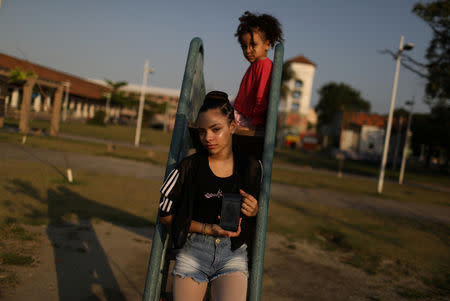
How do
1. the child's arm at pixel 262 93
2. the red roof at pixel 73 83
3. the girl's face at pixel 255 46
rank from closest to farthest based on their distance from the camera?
the child's arm at pixel 262 93
the girl's face at pixel 255 46
the red roof at pixel 73 83

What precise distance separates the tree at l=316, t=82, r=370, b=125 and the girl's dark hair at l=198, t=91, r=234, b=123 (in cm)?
7780

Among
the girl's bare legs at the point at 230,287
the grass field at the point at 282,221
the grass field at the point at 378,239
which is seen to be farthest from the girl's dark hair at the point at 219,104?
the grass field at the point at 378,239

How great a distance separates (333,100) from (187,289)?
264ft

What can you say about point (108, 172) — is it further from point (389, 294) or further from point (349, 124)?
point (349, 124)

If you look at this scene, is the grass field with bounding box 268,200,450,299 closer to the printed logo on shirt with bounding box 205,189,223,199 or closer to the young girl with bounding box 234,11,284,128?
the young girl with bounding box 234,11,284,128

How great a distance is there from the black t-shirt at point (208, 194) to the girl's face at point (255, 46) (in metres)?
1.11

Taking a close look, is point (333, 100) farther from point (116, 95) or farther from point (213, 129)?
point (213, 129)

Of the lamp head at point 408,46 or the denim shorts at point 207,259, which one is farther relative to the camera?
the lamp head at point 408,46

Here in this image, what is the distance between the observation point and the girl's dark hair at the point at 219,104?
88.1 inches

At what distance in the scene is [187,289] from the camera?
2.04m

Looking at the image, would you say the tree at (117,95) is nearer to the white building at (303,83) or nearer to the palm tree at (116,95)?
the palm tree at (116,95)

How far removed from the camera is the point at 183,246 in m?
2.22

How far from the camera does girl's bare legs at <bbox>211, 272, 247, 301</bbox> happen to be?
2023mm

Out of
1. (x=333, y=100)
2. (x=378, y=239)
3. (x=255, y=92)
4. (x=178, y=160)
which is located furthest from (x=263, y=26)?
(x=333, y=100)
